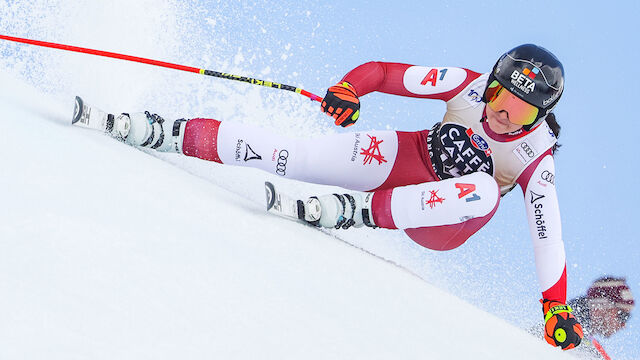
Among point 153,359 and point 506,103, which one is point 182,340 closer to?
point 153,359

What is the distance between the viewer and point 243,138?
76.5 inches

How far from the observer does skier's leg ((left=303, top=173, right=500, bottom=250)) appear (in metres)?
1.83

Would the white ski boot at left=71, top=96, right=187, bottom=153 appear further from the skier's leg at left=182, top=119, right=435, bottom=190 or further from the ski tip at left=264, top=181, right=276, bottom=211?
the ski tip at left=264, top=181, right=276, bottom=211

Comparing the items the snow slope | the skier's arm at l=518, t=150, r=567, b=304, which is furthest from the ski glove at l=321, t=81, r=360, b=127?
the skier's arm at l=518, t=150, r=567, b=304

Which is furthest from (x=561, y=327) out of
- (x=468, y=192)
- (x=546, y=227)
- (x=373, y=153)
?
(x=373, y=153)

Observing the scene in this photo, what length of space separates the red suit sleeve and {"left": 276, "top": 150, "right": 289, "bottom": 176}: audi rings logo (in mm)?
320

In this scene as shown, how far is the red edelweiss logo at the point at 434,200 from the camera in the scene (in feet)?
6.00

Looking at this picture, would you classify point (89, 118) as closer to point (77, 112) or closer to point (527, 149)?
point (77, 112)

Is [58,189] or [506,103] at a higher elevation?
[506,103]

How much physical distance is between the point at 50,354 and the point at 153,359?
0.38 feet

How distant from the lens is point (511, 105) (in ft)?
6.04

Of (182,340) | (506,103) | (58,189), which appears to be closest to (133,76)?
(506,103)

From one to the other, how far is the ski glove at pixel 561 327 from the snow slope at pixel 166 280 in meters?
0.08

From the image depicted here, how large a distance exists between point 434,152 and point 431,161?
33 mm
